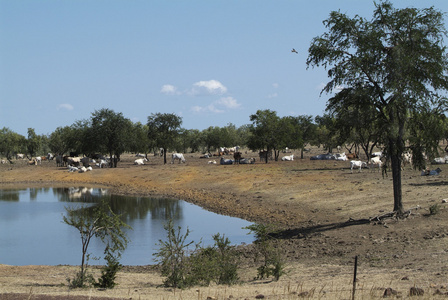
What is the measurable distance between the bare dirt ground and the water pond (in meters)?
1.90

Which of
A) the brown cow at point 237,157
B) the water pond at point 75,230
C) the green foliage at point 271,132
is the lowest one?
the water pond at point 75,230

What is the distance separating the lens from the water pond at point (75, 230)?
940 inches

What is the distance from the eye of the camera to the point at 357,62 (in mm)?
21953

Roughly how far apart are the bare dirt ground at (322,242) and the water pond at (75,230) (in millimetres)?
1897

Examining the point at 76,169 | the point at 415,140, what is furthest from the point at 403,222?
the point at 76,169

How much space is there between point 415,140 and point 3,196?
40.3 m

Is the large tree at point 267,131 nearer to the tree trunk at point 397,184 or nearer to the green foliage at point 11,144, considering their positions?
the tree trunk at point 397,184

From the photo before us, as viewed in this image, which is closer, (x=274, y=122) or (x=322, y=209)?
(x=322, y=209)

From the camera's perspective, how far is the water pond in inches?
940

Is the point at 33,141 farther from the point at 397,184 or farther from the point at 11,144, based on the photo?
the point at 397,184

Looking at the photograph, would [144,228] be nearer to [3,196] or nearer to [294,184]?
[294,184]

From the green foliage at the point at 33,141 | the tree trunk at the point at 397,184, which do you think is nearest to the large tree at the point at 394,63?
the tree trunk at the point at 397,184

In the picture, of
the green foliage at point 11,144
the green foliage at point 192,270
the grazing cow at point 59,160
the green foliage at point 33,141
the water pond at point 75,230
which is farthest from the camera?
the green foliage at point 33,141

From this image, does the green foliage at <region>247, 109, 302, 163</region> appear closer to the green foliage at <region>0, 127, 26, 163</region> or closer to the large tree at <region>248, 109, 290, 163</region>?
the large tree at <region>248, 109, 290, 163</region>
